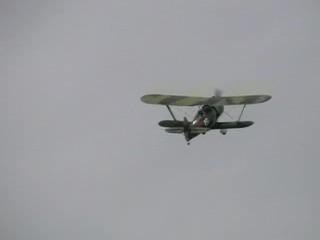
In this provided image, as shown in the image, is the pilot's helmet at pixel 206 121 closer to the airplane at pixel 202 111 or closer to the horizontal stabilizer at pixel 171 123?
the airplane at pixel 202 111

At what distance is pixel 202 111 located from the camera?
4.24 m

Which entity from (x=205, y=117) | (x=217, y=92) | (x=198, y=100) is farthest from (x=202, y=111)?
(x=217, y=92)

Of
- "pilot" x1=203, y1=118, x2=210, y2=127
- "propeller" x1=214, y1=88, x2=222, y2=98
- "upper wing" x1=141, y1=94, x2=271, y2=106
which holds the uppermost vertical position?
"propeller" x1=214, y1=88, x2=222, y2=98

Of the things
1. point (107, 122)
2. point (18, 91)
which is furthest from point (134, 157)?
point (18, 91)

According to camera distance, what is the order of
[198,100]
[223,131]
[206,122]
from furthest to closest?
[223,131], [198,100], [206,122]

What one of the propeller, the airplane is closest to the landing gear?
the airplane

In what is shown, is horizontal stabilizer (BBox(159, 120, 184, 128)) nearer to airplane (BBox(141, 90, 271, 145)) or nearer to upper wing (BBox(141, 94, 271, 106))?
airplane (BBox(141, 90, 271, 145))

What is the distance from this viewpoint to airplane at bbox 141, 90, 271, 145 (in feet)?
13.9

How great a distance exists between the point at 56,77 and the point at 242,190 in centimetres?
178

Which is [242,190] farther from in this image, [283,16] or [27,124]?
[27,124]

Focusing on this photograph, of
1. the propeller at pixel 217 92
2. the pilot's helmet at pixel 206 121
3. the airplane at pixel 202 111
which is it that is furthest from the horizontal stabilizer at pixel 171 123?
the propeller at pixel 217 92

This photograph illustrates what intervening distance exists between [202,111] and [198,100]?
172 mm

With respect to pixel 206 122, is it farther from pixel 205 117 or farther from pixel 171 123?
pixel 171 123

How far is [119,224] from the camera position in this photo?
5434 mm
